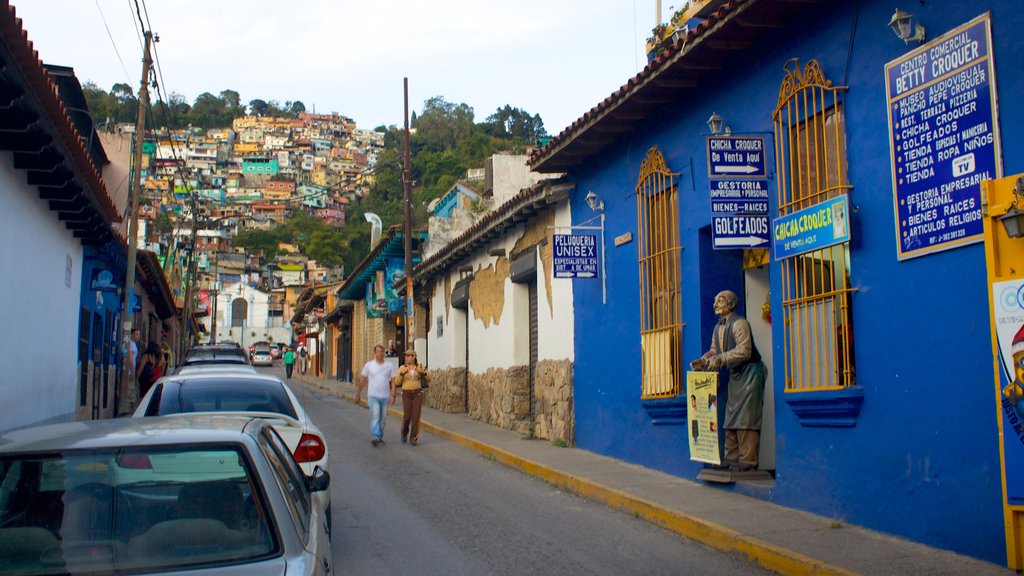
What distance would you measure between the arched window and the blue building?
8952 centimetres

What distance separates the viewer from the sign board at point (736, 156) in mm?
8891

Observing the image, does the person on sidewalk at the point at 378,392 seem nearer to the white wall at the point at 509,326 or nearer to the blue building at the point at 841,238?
the white wall at the point at 509,326

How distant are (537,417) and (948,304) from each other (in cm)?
987

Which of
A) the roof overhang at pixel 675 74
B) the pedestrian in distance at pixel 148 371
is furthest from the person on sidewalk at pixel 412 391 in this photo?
the pedestrian in distance at pixel 148 371

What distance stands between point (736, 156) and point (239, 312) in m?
93.3

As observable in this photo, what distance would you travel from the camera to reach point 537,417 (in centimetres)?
1592

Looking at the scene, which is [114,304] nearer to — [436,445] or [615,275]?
[436,445]

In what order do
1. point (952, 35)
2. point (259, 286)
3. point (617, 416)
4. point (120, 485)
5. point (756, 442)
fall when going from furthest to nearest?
point (259, 286)
point (617, 416)
point (756, 442)
point (952, 35)
point (120, 485)

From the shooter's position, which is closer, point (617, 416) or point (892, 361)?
point (892, 361)

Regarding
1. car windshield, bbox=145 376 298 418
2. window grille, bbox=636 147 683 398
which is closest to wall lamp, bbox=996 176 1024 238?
window grille, bbox=636 147 683 398

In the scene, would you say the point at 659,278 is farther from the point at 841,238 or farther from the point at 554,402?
the point at 554,402

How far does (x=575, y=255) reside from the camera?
43.0ft

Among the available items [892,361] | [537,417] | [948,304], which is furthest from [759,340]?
[537,417]

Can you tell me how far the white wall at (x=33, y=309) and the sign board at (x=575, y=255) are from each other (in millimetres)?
6746
